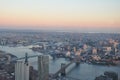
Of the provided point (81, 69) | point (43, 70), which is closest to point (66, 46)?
point (81, 69)

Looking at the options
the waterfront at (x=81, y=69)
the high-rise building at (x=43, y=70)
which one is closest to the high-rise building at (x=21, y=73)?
the high-rise building at (x=43, y=70)

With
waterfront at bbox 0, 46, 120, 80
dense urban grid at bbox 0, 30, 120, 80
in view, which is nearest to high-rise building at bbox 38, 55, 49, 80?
dense urban grid at bbox 0, 30, 120, 80

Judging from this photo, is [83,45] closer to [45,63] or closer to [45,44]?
[45,44]

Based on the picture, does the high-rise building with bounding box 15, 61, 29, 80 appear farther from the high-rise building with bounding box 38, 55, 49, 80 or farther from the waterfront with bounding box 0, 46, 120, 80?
the waterfront with bounding box 0, 46, 120, 80

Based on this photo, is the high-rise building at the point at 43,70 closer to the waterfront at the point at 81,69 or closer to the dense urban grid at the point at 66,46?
the dense urban grid at the point at 66,46

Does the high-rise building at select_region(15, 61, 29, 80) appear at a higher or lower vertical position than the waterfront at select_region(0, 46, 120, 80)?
higher

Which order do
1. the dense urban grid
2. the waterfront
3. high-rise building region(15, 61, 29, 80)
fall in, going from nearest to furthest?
high-rise building region(15, 61, 29, 80) < the waterfront < the dense urban grid

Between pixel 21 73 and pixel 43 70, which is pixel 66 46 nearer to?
pixel 43 70

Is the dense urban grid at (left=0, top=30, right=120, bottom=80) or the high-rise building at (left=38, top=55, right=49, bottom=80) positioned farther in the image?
the dense urban grid at (left=0, top=30, right=120, bottom=80)


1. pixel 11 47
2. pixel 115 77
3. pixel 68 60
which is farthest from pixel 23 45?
pixel 115 77

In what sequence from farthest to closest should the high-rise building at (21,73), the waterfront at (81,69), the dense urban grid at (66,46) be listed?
the dense urban grid at (66,46), the waterfront at (81,69), the high-rise building at (21,73)
